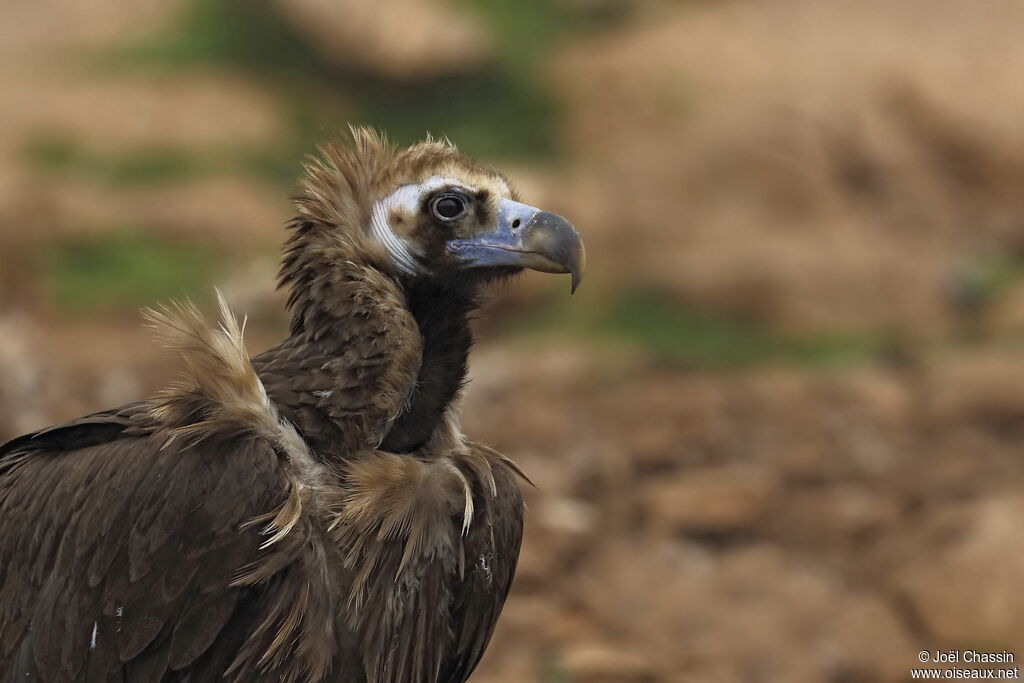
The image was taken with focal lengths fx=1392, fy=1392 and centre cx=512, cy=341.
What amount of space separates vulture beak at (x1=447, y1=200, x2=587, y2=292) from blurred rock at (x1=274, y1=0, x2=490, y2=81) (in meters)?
7.62

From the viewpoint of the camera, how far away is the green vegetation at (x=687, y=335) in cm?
895

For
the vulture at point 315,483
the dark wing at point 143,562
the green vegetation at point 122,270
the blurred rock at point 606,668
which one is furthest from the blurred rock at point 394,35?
the dark wing at point 143,562

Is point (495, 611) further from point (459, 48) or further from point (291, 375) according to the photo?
point (459, 48)

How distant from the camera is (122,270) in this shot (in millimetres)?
9539

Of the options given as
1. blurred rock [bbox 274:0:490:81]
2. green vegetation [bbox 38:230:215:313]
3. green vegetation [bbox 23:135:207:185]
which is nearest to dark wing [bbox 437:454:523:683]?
green vegetation [bbox 38:230:215:313]

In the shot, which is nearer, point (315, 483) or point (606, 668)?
point (315, 483)

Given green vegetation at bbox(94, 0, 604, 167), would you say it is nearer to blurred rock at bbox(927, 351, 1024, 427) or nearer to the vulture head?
blurred rock at bbox(927, 351, 1024, 427)

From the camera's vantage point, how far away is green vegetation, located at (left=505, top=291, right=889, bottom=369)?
8.95 meters

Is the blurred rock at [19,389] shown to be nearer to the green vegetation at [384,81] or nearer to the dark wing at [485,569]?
the green vegetation at [384,81]

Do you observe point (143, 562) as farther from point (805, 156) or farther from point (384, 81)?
point (384, 81)

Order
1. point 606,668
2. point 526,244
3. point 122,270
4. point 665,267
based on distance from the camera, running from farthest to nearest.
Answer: point 665,267
point 122,270
point 606,668
point 526,244

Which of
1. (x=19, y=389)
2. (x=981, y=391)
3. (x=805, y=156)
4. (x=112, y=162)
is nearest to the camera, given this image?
(x=19, y=389)

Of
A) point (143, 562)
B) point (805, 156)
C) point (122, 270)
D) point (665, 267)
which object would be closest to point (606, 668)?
point (143, 562)

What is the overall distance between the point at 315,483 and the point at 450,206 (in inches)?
33.5
